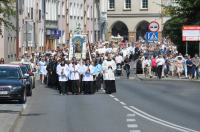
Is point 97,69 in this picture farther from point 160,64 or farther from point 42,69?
point 160,64

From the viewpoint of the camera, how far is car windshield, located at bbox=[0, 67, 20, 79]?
3307 cm

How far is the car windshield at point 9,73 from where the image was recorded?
3307 cm

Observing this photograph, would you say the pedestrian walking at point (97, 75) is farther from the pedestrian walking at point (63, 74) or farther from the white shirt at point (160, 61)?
the white shirt at point (160, 61)

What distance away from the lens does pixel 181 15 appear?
192ft

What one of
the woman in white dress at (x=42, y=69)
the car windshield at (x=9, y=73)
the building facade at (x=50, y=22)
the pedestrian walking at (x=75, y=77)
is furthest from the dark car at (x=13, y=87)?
the building facade at (x=50, y=22)

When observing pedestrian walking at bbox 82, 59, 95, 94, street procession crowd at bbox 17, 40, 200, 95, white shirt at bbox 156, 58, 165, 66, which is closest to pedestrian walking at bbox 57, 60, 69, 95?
street procession crowd at bbox 17, 40, 200, 95

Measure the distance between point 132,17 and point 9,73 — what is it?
10233 centimetres

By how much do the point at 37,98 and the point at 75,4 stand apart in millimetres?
63834

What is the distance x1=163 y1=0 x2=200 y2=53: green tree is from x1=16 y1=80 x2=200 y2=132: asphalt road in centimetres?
1825

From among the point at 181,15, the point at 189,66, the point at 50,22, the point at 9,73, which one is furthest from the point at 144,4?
the point at 9,73

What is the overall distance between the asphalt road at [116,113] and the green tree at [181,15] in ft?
59.9

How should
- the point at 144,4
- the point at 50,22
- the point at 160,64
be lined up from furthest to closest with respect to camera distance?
1. the point at 144,4
2. the point at 50,22
3. the point at 160,64

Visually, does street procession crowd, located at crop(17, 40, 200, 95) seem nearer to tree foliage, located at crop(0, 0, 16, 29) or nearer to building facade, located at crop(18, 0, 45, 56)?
building facade, located at crop(18, 0, 45, 56)

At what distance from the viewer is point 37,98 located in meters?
35.8
